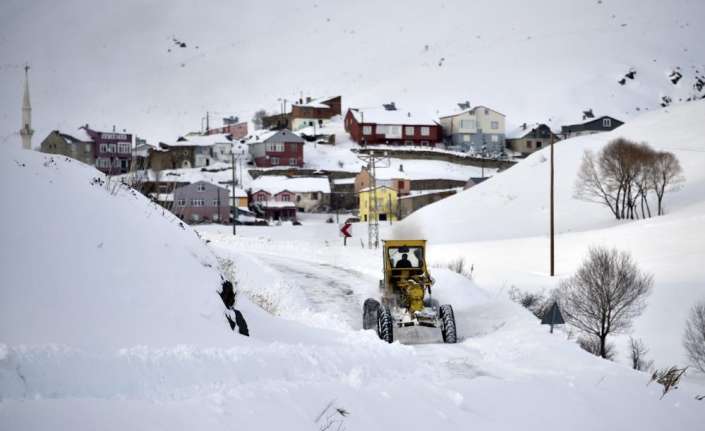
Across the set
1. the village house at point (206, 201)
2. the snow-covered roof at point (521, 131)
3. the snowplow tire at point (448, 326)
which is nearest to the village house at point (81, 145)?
the village house at point (206, 201)

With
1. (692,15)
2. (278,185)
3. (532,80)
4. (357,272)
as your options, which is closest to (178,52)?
(532,80)

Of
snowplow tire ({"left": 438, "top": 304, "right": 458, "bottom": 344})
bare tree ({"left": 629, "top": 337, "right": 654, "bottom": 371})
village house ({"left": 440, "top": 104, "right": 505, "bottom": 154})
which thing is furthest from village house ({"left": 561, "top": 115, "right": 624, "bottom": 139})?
snowplow tire ({"left": 438, "top": 304, "right": 458, "bottom": 344})

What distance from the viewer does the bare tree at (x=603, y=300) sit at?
2639cm

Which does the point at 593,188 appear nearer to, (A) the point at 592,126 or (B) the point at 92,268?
(B) the point at 92,268

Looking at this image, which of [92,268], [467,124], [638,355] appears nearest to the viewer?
[92,268]

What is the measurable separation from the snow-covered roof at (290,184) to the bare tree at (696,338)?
188 ft

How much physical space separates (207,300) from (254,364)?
1600 mm

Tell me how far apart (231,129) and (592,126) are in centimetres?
6184

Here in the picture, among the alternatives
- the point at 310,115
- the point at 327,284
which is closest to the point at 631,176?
the point at 327,284

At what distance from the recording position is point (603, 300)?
2650 centimetres

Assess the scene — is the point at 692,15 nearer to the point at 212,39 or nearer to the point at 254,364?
the point at 212,39

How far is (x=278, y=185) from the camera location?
80.4 metres

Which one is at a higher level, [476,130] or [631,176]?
[476,130]

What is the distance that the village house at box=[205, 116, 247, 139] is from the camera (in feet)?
408
